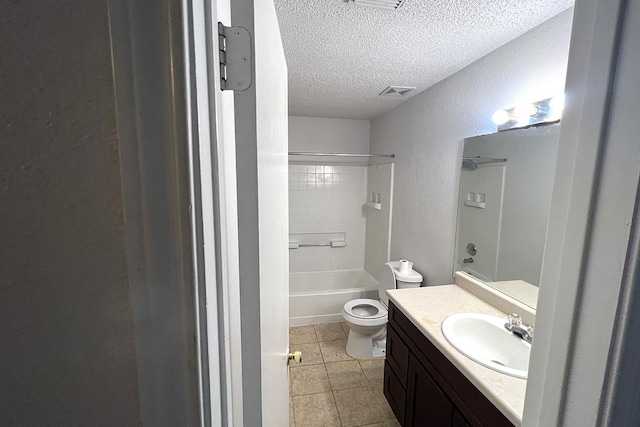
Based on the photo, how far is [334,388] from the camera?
6.40ft

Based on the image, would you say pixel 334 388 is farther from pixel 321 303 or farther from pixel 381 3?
pixel 381 3

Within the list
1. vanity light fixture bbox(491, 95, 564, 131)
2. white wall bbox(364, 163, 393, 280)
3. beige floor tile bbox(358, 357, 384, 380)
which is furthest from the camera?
white wall bbox(364, 163, 393, 280)

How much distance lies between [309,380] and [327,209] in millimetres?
1910

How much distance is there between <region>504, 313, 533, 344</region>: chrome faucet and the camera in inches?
46.8

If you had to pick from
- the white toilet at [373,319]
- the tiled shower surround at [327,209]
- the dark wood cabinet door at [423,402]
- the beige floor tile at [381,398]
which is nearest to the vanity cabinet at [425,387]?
the dark wood cabinet door at [423,402]

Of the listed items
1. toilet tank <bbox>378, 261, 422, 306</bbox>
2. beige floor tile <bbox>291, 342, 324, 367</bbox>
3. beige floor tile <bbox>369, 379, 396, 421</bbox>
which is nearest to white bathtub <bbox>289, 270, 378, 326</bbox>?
beige floor tile <bbox>291, 342, 324, 367</bbox>

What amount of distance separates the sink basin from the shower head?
90 cm

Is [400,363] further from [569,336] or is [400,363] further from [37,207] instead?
[37,207]

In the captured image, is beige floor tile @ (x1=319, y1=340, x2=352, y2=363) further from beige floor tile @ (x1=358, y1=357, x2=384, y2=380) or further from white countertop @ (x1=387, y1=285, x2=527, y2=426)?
white countertop @ (x1=387, y1=285, x2=527, y2=426)

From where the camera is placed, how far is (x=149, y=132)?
11.1 inches

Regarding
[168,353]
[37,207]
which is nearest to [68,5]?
[37,207]

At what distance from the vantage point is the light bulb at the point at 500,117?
1.45 meters

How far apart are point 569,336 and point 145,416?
699mm

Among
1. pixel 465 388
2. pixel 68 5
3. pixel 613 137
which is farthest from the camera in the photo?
pixel 465 388
